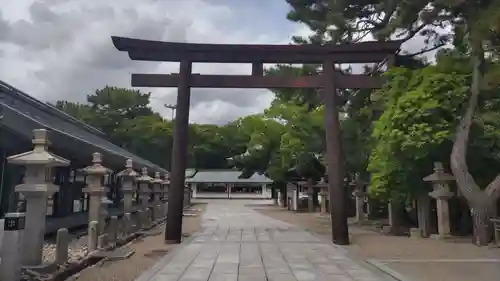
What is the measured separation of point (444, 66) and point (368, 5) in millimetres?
3126

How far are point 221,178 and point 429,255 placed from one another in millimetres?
49106

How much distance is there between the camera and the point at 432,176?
13984 millimetres

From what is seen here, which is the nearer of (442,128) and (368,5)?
(442,128)

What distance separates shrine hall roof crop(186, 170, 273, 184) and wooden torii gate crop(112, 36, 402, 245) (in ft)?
147

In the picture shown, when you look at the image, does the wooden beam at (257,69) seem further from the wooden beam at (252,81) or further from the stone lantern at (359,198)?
the stone lantern at (359,198)

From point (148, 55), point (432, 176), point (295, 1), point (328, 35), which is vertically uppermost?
point (295, 1)

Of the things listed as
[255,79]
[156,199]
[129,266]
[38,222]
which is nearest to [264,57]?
[255,79]

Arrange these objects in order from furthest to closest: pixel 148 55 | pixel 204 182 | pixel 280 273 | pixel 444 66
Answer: pixel 204 182 → pixel 444 66 → pixel 148 55 → pixel 280 273

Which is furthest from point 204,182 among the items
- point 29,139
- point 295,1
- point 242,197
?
point 29,139

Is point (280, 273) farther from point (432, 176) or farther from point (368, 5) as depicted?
point (368, 5)

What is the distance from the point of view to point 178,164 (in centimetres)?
1304

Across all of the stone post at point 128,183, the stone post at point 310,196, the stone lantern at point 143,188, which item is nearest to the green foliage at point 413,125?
the stone post at point 128,183

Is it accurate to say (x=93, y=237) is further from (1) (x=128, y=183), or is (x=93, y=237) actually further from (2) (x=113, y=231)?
(1) (x=128, y=183)

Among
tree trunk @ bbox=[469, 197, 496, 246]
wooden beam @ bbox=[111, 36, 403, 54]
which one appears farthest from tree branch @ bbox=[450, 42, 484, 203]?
wooden beam @ bbox=[111, 36, 403, 54]
